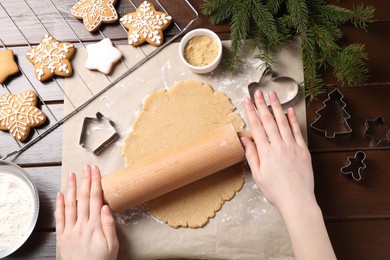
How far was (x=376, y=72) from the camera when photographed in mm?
1249

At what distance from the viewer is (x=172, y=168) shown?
1114mm

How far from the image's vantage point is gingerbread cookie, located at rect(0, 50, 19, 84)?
1.29 meters

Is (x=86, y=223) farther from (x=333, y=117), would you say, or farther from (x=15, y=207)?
(x=333, y=117)

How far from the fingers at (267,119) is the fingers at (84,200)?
48 cm

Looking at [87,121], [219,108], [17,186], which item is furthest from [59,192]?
[219,108]

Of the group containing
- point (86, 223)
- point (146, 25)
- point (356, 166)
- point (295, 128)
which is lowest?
point (356, 166)

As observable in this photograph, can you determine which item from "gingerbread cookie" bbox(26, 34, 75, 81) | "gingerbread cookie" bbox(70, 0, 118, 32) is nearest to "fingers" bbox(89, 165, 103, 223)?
"gingerbread cookie" bbox(26, 34, 75, 81)

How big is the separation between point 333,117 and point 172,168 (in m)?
0.49

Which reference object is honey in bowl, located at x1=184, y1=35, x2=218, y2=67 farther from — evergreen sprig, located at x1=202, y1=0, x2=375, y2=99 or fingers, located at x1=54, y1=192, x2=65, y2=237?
fingers, located at x1=54, y1=192, x2=65, y2=237

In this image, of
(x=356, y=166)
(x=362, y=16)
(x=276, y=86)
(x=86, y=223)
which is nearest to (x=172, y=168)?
(x=86, y=223)

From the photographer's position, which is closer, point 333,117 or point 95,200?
point 95,200

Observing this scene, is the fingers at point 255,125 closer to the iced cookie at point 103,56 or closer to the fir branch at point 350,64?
the fir branch at point 350,64

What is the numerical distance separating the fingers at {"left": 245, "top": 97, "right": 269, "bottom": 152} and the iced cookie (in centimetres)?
41

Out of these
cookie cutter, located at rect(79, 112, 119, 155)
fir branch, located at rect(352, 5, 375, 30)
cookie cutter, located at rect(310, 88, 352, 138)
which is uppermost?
cookie cutter, located at rect(79, 112, 119, 155)
